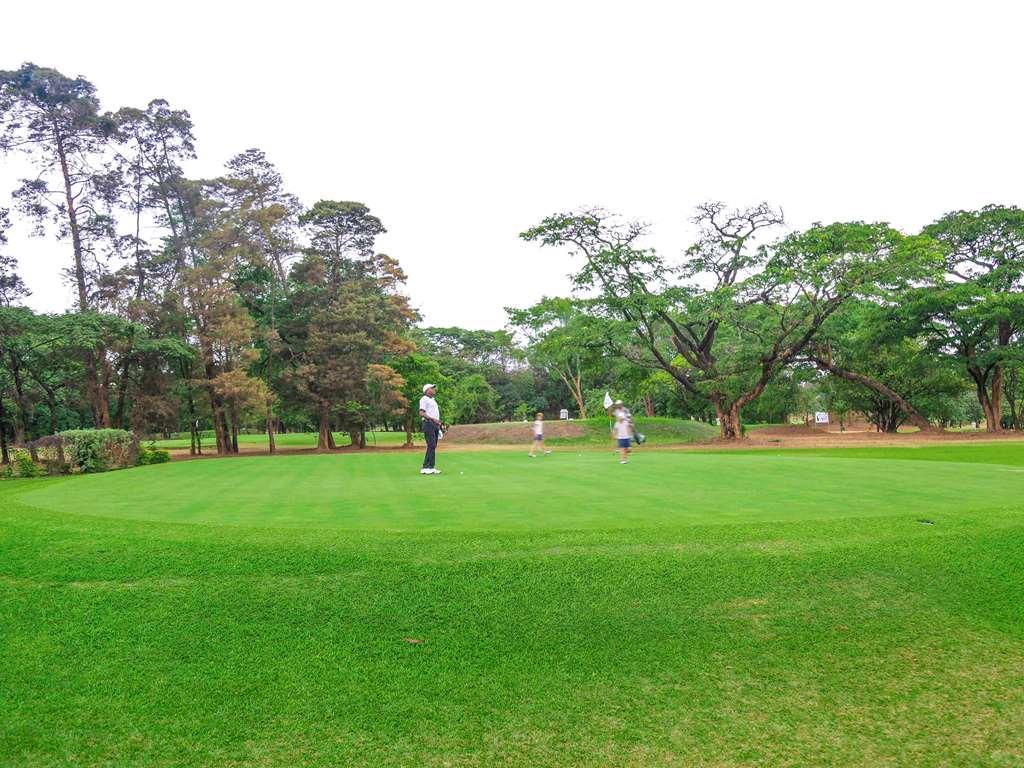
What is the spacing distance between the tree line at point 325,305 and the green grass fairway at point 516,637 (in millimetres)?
26592

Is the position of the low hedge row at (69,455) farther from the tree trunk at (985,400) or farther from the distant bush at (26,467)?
the tree trunk at (985,400)

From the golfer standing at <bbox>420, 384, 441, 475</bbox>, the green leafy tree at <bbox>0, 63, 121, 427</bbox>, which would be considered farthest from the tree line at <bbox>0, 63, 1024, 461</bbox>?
the golfer standing at <bbox>420, 384, 441, 475</bbox>

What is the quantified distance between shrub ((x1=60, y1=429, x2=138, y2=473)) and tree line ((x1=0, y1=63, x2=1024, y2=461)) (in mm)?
7711

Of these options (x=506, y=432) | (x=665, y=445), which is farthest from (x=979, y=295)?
(x=506, y=432)

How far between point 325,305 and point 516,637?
39.6 metres

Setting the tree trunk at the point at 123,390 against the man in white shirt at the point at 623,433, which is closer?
the man in white shirt at the point at 623,433

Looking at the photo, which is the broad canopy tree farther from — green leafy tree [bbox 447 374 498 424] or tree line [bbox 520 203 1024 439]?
green leafy tree [bbox 447 374 498 424]

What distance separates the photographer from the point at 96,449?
22141mm

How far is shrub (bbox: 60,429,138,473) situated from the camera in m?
21.4

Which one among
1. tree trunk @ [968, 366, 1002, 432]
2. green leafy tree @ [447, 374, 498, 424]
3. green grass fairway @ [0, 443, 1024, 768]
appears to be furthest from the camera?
green leafy tree @ [447, 374, 498, 424]

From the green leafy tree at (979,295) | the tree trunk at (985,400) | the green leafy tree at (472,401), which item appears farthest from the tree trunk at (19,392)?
the tree trunk at (985,400)

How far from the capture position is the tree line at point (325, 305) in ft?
104

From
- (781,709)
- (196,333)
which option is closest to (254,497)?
(781,709)

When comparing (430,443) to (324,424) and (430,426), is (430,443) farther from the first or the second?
(324,424)
